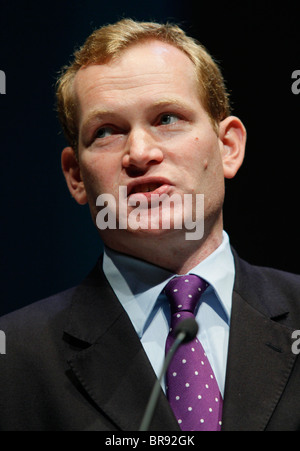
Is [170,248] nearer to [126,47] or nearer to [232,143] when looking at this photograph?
[232,143]

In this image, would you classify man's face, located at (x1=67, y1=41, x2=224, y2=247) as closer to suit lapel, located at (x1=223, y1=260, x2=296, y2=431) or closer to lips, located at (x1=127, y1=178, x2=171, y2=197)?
lips, located at (x1=127, y1=178, x2=171, y2=197)

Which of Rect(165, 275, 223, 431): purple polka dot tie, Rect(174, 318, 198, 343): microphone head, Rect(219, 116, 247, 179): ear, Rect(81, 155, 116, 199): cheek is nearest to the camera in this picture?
Rect(174, 318, 198, 343): microphone head

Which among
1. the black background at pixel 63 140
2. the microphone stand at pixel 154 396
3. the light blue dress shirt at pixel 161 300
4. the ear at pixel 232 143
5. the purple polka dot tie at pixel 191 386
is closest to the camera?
the microphone stand at pixel 154 396

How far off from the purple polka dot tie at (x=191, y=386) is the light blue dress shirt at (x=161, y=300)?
0.13 feet

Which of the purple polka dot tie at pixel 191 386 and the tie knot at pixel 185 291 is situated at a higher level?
the tie knot at pixel 185 291

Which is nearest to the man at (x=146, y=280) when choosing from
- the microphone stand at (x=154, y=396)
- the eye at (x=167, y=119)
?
the eye at (x=167, y=119)

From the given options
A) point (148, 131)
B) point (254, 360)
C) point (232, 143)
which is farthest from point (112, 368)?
point (232, 143)

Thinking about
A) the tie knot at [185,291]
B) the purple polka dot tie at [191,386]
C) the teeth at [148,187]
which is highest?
the teeth at [148,187]

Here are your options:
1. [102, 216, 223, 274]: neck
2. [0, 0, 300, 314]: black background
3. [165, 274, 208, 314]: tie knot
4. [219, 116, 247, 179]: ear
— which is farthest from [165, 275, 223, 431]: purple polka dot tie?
[0, 0, 300, 314]: black background

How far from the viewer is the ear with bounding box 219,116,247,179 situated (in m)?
1.83

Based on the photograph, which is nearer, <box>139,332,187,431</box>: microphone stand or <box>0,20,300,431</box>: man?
<box>139,332,187,431</box>: microphone stand

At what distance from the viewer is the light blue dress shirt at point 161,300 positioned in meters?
1.56

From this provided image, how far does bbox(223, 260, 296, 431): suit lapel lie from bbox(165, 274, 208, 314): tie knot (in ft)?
0.31

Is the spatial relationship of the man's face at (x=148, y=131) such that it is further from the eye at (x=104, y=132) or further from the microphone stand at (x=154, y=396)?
the microphone stand at (x=154, y=396)
